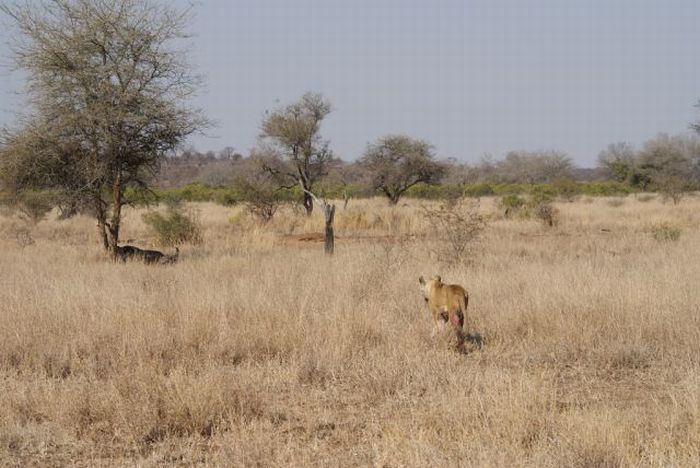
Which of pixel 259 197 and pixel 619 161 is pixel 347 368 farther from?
pixel 619 161

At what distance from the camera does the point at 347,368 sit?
568 cm

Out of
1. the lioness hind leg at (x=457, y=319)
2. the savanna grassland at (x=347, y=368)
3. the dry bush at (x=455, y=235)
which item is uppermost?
the dry bush at (x=455, y=235)

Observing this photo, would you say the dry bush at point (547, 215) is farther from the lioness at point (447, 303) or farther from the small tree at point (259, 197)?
the lioness at point (447, 303)

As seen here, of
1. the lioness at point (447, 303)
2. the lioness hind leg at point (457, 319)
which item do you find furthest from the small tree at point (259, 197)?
the lioness hind leg at point (457, 319)

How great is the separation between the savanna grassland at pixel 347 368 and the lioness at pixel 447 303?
0.28 m

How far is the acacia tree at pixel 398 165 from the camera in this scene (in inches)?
1496

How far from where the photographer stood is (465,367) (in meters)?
5.55

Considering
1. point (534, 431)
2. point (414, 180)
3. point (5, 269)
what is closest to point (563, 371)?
point (534, 431)

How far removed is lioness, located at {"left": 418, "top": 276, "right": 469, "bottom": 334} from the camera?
236 inches

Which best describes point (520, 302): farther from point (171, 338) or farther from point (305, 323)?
point (171, 338)

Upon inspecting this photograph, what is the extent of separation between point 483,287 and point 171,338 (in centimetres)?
424

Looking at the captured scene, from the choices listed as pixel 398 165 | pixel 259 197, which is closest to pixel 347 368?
pixel 259 197

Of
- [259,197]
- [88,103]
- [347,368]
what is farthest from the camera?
[259,197]

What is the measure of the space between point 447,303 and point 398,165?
32.7 meters
